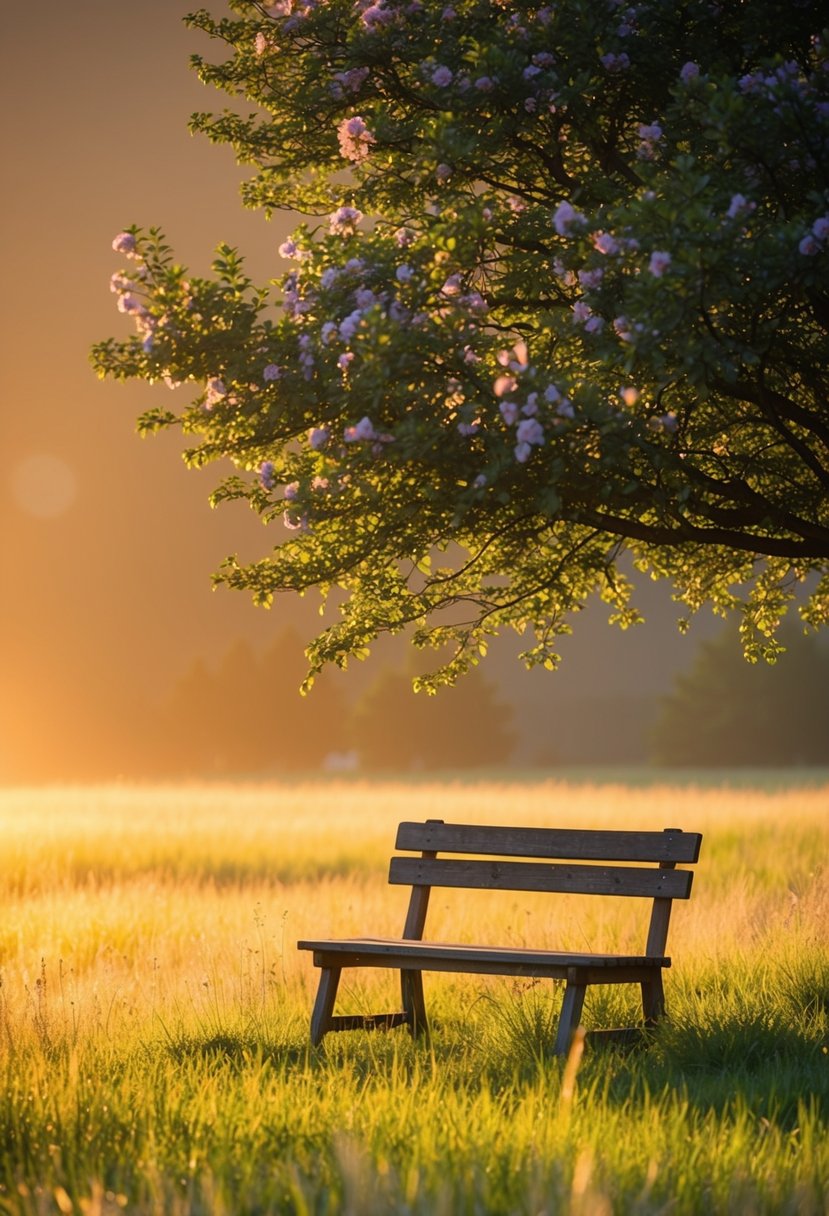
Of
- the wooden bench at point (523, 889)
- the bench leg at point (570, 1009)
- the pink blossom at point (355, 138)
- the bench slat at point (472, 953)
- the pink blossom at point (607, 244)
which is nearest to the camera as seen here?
the bench leg at point (570, 1009)

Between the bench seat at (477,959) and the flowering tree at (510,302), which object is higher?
the flowering tree at (510,302)

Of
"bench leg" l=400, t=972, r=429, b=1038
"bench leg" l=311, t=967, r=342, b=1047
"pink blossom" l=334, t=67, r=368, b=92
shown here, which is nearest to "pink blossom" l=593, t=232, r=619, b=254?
"pink blossom" l=334, t=67, r=368, b=92

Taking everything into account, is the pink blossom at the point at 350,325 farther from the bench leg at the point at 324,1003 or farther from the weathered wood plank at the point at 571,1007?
the bench leg at the point at 324,1003

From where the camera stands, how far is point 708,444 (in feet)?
35.1

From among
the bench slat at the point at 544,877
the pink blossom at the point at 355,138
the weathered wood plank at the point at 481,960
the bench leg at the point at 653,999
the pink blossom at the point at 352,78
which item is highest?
the pink blossom at the point at 352,78

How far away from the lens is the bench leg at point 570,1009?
7371 millimetres

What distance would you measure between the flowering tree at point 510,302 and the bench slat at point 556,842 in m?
1.52

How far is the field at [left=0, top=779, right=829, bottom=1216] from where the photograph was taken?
480 cm

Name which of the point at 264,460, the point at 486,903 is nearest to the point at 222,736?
the point at 486,903

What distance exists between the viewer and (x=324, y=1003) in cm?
858

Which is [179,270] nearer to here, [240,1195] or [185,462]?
[185,462]

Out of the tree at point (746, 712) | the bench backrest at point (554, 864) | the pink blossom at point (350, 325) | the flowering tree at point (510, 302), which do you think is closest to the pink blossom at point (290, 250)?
the flowering tree at point (510, 302)

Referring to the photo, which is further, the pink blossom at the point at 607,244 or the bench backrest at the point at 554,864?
the bench backrest at the point at 554,864

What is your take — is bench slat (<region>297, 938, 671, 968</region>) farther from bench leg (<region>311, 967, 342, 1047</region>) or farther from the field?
the field
